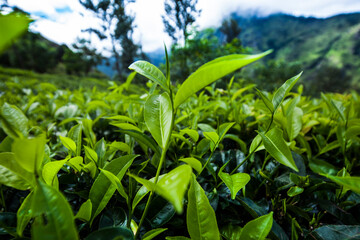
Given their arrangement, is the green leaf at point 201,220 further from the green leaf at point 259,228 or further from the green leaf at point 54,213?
the green leaf at point 54,213

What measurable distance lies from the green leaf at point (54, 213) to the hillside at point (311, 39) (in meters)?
36.2

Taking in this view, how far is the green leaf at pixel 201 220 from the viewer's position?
13.3 inches

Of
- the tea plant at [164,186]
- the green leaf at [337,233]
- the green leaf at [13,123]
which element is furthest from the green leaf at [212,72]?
the green leaf at [337,233]

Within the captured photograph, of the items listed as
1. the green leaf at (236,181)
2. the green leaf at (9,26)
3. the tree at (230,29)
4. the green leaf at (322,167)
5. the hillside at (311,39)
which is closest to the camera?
the green leaf at (9,26)

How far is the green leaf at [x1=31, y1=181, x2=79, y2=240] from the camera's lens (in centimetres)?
24

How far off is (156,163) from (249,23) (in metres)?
75.6

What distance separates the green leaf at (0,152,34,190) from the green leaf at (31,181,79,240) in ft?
0.41

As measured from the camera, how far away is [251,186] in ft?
1.86

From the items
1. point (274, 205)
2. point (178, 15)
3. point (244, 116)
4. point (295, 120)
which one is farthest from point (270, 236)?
point (178, 15)

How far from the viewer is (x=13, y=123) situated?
0.31 m

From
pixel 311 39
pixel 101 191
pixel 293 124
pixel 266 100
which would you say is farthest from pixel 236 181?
pixel 311 39

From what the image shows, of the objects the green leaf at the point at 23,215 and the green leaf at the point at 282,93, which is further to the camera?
the green leaf at the point at 282,93

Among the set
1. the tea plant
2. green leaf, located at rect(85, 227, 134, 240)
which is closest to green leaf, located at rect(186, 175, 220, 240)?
the tea plant

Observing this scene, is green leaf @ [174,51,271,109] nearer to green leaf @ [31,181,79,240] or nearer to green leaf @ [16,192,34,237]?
green leaf @ [31,181,79,240]
